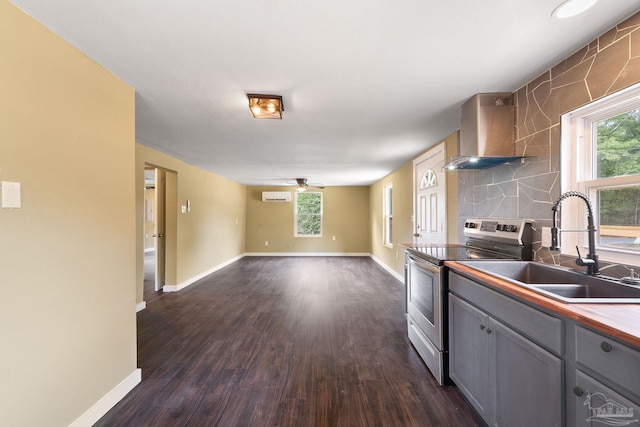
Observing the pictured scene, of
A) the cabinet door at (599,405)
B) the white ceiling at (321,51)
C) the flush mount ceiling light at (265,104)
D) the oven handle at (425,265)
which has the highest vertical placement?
the white ceiling at (321,51)

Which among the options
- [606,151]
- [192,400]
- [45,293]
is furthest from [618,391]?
[45,293]

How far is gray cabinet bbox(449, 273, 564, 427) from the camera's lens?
1.05 metres

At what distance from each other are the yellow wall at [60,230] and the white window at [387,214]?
5.17 meters

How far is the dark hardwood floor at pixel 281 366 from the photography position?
162cm

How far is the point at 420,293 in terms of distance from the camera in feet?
7.43

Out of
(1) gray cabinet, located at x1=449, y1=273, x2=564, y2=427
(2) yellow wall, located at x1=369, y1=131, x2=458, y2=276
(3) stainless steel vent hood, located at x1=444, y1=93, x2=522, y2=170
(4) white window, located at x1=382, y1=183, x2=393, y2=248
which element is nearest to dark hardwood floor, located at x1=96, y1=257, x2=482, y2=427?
(1) gray cabinet, located at x1=449, y1=273, x2=564, y2=427

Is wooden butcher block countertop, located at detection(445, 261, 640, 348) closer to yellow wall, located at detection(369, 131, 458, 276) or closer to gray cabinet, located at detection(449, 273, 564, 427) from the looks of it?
gray cabinet, located at detection(449, 273, 564, 427)

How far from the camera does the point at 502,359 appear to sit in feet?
4.29

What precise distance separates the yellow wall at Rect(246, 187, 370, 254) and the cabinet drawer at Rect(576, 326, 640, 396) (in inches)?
277

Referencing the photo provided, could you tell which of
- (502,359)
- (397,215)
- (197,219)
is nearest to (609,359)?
(502,359)

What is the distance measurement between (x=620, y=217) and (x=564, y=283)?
459mm

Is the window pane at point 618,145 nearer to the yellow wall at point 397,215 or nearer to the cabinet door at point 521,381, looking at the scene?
the cabinet door at point 521,381

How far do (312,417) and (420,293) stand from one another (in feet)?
4.25

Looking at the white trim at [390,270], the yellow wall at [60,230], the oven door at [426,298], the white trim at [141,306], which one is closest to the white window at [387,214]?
the white trim at [390,270]
